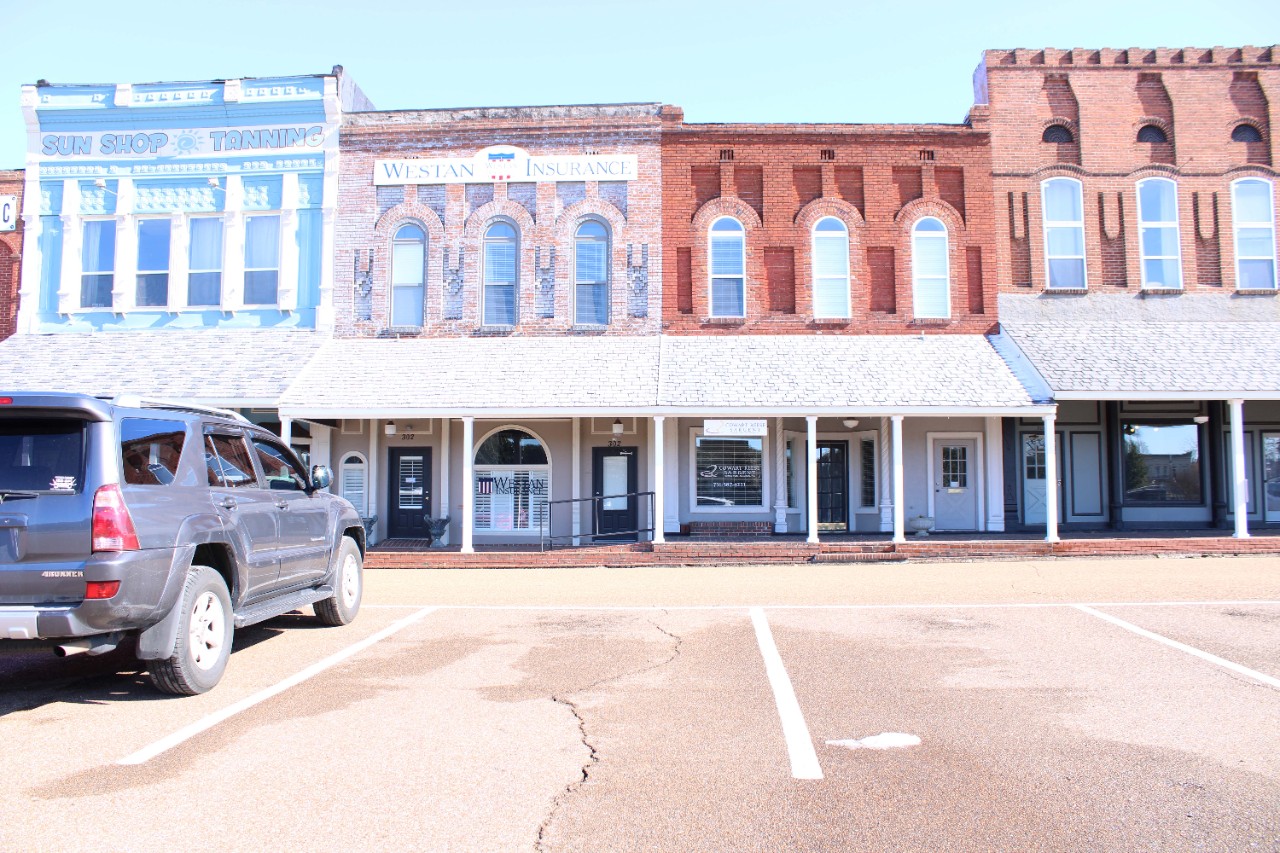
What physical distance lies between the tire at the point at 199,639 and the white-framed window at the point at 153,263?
47.9 feet

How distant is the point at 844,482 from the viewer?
18.5 meters

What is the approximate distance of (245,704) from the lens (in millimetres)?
5832

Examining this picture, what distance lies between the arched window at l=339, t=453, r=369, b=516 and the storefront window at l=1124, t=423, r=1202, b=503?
1510 cm

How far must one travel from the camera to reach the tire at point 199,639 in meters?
5.80

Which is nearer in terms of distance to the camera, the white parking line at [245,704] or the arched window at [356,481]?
the white parking line at [245,704]

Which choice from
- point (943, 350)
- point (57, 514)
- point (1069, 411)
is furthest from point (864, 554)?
point (57, 514)

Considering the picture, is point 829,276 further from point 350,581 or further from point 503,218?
point 350,581

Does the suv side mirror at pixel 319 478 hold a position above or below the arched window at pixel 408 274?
below

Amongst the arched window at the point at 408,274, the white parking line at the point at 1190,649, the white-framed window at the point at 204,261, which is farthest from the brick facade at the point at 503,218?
the white parking line at the point at 1190,649

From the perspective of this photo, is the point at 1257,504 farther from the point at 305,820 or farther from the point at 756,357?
the point at 305,820

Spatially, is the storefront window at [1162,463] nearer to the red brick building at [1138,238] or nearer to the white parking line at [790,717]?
the red brick building at [1138,238]

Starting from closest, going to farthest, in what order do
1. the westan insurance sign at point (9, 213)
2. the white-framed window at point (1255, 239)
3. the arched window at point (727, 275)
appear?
the arched window at point (727, 275) → the white-framed window at point (1255, 239) → the westan insurance sign at point (9, 213)

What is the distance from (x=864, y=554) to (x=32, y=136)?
60.5ft

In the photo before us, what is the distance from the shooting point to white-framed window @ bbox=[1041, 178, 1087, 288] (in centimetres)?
1855
